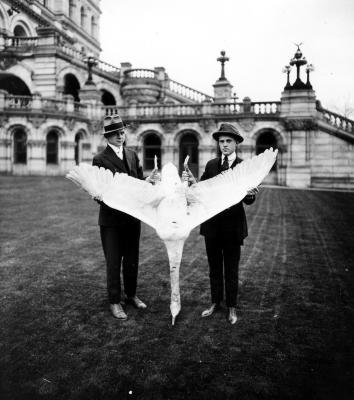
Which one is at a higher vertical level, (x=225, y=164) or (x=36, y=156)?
(x=36, y=156)

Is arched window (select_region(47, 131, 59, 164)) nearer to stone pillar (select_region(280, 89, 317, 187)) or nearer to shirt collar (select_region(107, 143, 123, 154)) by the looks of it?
stone pillar (select_region(280, 89, 317, 187))

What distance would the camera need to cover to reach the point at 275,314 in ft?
16.1

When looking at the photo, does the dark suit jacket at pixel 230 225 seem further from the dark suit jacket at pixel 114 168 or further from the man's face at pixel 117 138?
the man's face at pixel 117 138

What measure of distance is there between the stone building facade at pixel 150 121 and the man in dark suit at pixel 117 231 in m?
20.8

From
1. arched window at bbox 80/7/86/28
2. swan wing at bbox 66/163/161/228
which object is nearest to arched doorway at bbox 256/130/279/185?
swan wing at bbox 66/163/161/228

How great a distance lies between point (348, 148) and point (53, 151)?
64.9ft

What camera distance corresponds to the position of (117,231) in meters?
4.96

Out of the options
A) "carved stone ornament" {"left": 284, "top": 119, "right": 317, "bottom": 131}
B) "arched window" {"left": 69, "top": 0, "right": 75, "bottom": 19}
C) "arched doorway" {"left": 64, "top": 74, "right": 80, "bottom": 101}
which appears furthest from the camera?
"arched window" {"left": 69, "top": 0, "right": 75, "bottom": 19}

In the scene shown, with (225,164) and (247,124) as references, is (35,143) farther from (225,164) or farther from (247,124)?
(225,164)

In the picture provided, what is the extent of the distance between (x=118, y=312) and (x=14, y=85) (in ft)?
102

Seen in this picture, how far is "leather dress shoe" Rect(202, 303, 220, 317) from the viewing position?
482cm

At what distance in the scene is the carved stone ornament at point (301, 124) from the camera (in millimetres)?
23641

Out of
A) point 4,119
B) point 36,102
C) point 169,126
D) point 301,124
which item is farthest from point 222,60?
point 4,119

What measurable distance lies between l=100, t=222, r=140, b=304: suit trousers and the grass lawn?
0.35m
